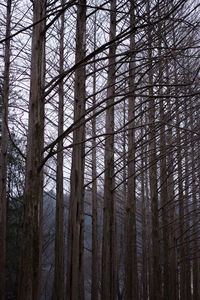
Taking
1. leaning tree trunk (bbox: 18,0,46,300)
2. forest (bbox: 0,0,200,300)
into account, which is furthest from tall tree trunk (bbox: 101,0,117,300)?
leaning tree trunk (bbox: 18,0,46,300)

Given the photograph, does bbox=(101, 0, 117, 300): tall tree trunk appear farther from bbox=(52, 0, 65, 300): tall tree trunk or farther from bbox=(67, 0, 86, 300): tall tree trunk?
bbox=(52, 0, 65, 300): tall tree trunk

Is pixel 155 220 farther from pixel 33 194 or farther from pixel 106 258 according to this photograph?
pixel 33 194

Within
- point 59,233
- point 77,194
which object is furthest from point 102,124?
point 77,194

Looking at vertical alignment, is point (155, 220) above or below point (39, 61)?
below

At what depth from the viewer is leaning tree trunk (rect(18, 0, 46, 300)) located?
320 cm

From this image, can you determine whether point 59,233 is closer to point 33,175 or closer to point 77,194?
point 77,194

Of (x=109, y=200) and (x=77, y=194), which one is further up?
(x=109, y=200)

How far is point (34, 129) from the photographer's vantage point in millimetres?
3465

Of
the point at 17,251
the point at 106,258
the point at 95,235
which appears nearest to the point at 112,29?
the point at 106,258

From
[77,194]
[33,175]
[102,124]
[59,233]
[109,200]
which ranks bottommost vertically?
[59,233]

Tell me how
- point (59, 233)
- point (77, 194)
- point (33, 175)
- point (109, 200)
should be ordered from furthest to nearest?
point (59, 233)
point (109, 200)
point (77, 194)
point (33, 175)

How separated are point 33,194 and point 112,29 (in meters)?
5.30

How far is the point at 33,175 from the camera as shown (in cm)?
337

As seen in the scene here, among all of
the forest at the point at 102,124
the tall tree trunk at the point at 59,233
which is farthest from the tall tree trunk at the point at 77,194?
the tall tree trunk at the point at 59,233
